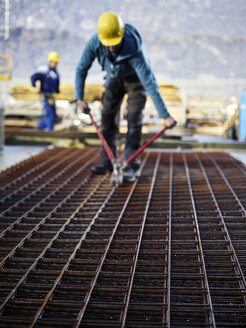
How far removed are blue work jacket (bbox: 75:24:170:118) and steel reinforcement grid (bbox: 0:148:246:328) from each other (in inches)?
36.6

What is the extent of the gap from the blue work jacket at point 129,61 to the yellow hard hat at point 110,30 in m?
0.18

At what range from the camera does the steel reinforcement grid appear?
201 centimetres

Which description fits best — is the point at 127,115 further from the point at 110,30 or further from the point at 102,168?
the point at 110,30

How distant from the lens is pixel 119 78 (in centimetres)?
462

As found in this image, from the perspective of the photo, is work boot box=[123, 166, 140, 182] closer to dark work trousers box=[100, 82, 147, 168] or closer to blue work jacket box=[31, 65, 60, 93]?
dark work trousers box=[100, 82, 147, 168]

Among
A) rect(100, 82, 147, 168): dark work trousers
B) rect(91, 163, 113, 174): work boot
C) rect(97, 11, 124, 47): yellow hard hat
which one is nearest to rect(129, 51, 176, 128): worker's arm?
rect(97, 11, 124, 47): yellow hard hat

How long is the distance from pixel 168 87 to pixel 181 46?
31138 mm

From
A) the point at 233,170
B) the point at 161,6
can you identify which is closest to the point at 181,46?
the point at 161,6

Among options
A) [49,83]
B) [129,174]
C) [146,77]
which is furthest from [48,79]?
[146,77]

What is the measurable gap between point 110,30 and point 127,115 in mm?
1128

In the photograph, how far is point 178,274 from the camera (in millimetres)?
2389

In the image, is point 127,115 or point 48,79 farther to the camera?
point 48,79

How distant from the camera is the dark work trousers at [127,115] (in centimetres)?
475

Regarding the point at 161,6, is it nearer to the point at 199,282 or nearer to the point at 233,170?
the point at 233,170
